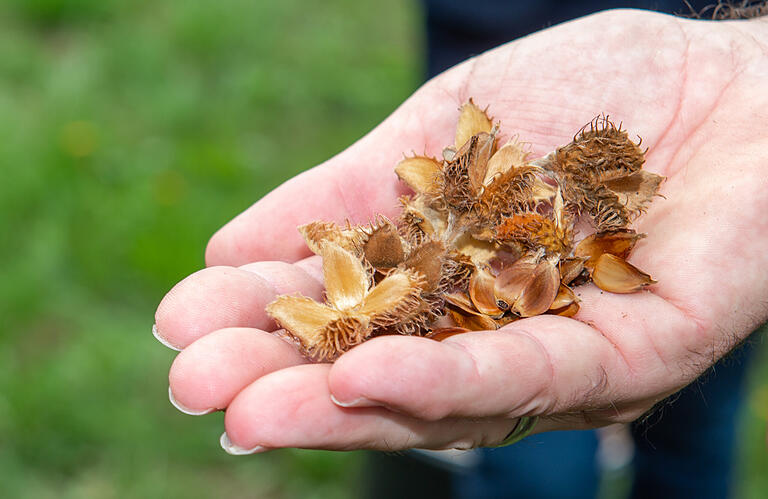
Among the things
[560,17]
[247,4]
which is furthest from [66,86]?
[560,17]

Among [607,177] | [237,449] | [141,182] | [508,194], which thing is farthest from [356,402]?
[141,182]

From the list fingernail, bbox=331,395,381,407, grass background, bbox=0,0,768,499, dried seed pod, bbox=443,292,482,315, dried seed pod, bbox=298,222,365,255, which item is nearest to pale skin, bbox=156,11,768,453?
fingernail, bbox=331,395,381,407

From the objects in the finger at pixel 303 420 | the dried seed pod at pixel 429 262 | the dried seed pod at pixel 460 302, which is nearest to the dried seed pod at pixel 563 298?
the dried seed pod at pixel 460 302

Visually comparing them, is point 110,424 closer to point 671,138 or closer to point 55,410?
point 55,410

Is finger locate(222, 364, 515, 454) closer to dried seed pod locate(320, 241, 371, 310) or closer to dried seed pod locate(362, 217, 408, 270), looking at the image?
dried seed pod locate(320, 241, 371, 310)

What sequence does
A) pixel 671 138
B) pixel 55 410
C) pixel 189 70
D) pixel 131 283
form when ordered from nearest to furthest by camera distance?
pixel 671 138 → pixel 55 410 → pixel 131 283 → pixel 189 70

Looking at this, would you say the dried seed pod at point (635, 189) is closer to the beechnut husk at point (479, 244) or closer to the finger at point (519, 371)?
the beechnut husk at point (479, 244)

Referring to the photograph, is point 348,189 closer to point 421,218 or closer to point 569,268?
point 421,218
